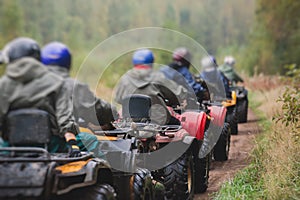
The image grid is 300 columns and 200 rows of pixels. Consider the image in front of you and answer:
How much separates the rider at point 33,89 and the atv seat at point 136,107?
1.97 metres

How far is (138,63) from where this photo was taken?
7.60m

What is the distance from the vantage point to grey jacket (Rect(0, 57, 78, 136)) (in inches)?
198

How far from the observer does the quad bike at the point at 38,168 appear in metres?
4.65

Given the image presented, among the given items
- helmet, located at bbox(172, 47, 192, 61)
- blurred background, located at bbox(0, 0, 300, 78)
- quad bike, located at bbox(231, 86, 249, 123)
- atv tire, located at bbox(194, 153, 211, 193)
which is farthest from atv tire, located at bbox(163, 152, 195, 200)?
blurred background, located at bbox(0, 0, 300, 78)

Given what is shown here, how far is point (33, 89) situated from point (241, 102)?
11414mm

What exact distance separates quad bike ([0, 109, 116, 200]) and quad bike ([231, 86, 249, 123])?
35.0 feet

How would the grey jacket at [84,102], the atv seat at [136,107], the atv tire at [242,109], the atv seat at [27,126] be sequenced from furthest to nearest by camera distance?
the atv tire at [242,109] → the atv seat at [136,107] → the grey jacket at [84,102] → the atv seat at [27,126]

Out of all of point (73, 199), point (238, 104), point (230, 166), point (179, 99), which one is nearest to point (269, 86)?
point (238, 104)

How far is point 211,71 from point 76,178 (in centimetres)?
902

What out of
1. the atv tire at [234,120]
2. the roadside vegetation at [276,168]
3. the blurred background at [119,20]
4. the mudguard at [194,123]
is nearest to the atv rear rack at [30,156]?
the roadside vegetation at [276,168]

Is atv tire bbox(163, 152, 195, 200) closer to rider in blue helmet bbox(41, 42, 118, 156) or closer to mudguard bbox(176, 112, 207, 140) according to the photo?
mudguard bbox(176, 112, 207, 140)

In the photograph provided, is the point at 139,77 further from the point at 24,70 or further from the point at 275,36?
the point at 275,36

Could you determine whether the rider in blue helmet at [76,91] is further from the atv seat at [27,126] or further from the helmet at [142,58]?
the helmet at [142,58]

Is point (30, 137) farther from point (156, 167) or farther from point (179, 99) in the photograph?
point (179, 99)
